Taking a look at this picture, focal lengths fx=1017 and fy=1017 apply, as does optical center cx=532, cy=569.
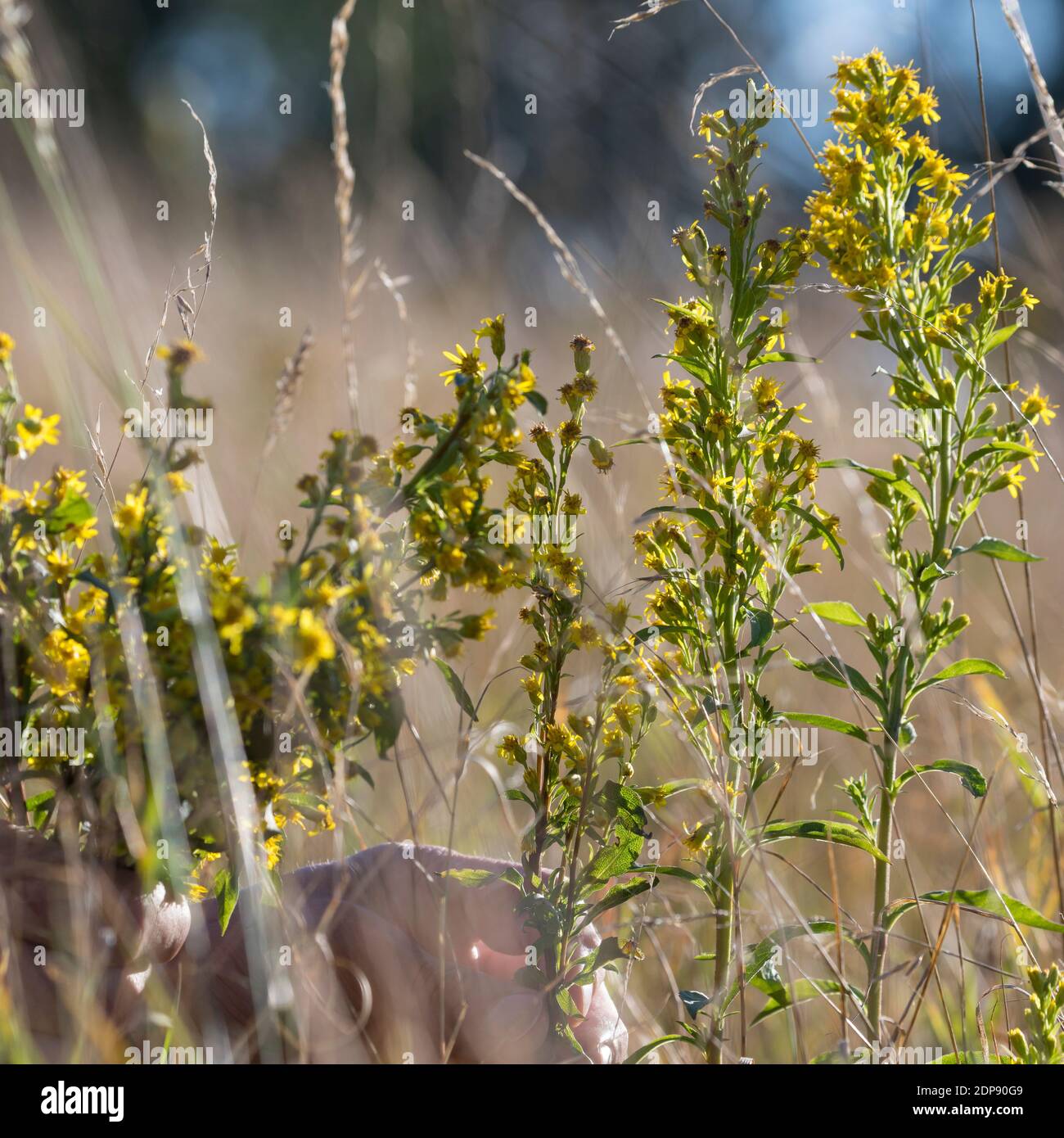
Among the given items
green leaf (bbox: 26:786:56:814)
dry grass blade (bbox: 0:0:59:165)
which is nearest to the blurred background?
dry grass blade (bbox: 0:0:59:165)

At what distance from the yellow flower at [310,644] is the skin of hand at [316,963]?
0.72 feet

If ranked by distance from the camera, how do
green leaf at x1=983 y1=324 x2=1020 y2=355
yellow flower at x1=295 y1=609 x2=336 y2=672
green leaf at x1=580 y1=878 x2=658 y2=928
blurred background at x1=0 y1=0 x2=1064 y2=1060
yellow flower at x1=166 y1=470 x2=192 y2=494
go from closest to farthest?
yellow flower at x1=295 y1=609 x2=336 y2=672
yellow flower at x1=166 y1=470 x2=192 y2=494
green leaf at x1=580 y1=878 x2=658 y2=928
green leaf at x1=983 y1=324 x2=1020 y2=355
blurred background at x1=0 y1=0 x2=1064 y2=1060

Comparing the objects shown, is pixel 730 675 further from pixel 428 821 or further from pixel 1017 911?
pixel 428 821

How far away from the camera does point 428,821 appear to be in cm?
204

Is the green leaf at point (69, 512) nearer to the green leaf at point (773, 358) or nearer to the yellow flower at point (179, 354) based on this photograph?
the yellow flower at point (179, 354)

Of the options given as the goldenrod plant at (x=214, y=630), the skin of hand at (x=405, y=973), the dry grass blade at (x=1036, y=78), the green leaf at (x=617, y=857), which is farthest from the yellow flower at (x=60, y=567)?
the dry grass blade at (x=1036, y=78)

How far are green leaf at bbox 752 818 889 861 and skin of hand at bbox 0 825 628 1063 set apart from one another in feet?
0.89

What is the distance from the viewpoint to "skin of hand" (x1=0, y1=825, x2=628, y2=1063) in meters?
0.91

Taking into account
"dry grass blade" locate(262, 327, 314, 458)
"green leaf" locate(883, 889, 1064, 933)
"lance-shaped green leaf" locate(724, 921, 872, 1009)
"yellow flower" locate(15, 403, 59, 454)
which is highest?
→ "dry grass blade" locate(262, 327, 314, 458)

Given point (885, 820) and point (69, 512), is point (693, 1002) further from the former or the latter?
point (69, 512)

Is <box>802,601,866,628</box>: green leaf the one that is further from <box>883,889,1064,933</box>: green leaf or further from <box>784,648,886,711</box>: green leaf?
<box>883,889,1064,933</box>: green leaf

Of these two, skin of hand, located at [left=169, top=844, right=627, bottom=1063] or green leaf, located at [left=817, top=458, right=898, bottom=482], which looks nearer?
skin of hand, located at [left=169, top=844, right=627, bottom=1063]

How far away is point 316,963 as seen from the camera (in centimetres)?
104

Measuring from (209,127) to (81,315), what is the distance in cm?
554
